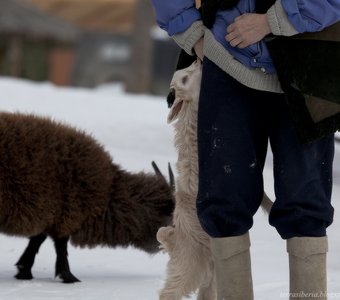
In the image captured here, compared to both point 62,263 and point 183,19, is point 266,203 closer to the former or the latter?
point 183,19

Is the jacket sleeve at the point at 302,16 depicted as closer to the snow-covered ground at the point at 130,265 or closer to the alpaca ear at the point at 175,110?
the alpaca ear at the point at 175,110

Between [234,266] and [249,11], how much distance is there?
2.53 ft

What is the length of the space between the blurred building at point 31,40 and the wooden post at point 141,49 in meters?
4.53

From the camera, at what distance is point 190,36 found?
10.2 ft

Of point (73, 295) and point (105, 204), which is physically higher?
point (105, 204)

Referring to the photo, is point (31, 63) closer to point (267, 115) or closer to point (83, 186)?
point (83, 186)

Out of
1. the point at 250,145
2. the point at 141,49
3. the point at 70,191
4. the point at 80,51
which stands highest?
the point at 80,51

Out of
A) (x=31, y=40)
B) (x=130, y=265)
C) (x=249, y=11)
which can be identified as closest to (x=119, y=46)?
(x=31, y=40)

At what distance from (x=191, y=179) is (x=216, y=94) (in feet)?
1.11

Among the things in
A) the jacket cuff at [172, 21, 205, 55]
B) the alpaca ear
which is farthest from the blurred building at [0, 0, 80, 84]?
the jacket cuff at [172, 21, 205, 55]

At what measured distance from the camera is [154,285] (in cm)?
444

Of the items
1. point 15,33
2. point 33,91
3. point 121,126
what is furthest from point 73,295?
point 15,33

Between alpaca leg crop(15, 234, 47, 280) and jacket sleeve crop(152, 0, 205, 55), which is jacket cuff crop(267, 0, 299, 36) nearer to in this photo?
jacket sleeve crop(152, 0, 205, 55)

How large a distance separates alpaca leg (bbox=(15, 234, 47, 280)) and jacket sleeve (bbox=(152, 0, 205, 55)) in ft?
6.63
